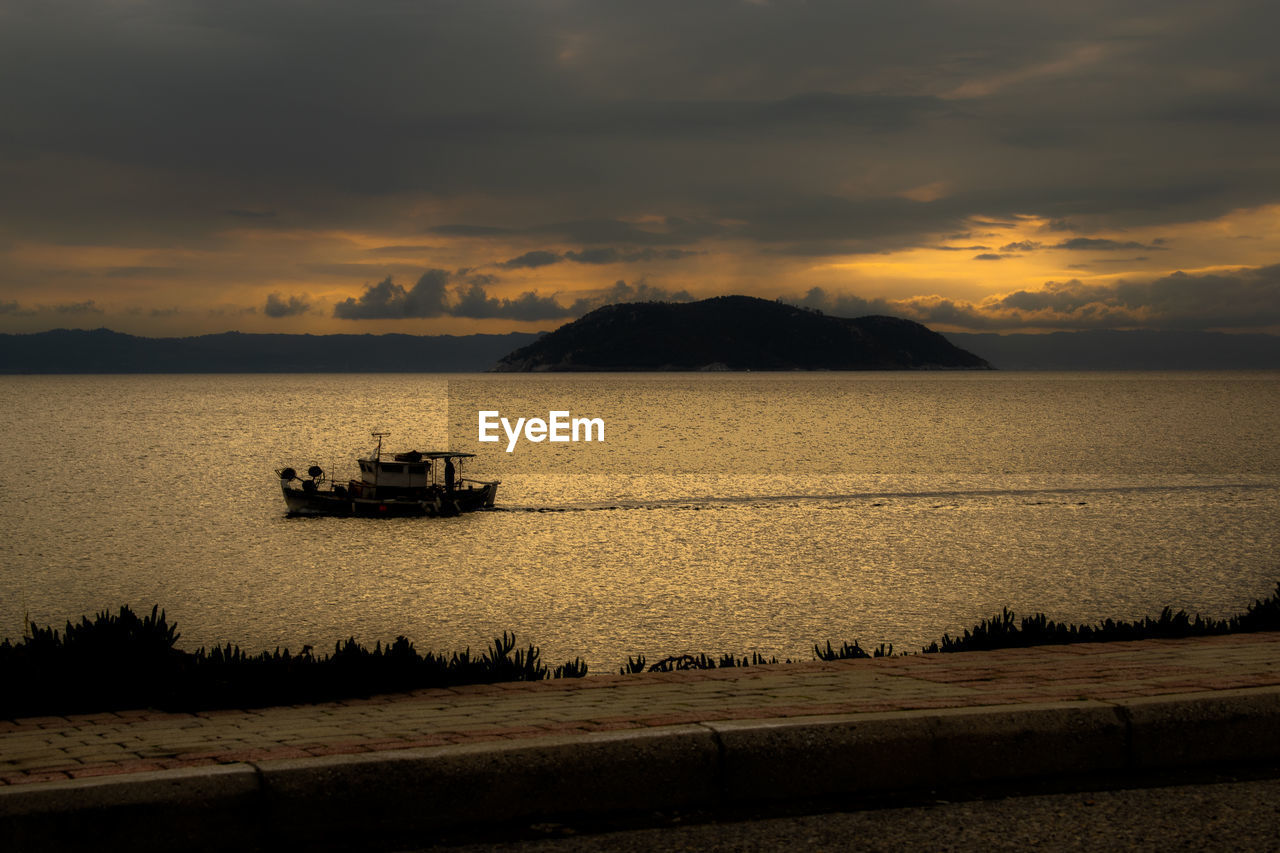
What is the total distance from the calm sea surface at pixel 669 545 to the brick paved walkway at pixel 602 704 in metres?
8.69

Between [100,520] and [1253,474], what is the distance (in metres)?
52.9

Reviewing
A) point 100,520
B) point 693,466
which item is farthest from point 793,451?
point 100,520

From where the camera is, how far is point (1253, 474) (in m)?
56.1

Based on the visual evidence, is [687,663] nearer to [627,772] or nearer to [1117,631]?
[1117,631]

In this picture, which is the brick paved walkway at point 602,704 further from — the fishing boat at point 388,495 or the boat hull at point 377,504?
the fishing boat at point 388,495

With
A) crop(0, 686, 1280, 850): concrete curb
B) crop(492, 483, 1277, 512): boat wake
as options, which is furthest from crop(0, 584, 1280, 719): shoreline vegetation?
crop(492, 483, 1277, 512): boat wake

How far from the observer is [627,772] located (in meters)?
5.18

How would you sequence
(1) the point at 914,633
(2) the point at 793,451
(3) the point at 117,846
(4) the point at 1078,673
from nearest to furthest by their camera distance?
(3) the point at 117,846 < (4) the point at 1078,673 < (1) the point at 914,633 < (2) the point at 793,451

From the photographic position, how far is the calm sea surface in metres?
20.8

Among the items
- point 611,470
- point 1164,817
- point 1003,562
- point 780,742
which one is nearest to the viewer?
point 1164,817

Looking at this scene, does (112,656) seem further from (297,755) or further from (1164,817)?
(1164,817)

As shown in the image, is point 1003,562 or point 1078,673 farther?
point 1003,562

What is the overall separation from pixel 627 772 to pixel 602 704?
4.44ft

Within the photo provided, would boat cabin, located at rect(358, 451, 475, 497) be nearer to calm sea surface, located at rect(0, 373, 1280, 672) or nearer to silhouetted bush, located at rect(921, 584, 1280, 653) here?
calm sea surface, located at rect(0, 373, 1280, 672)
